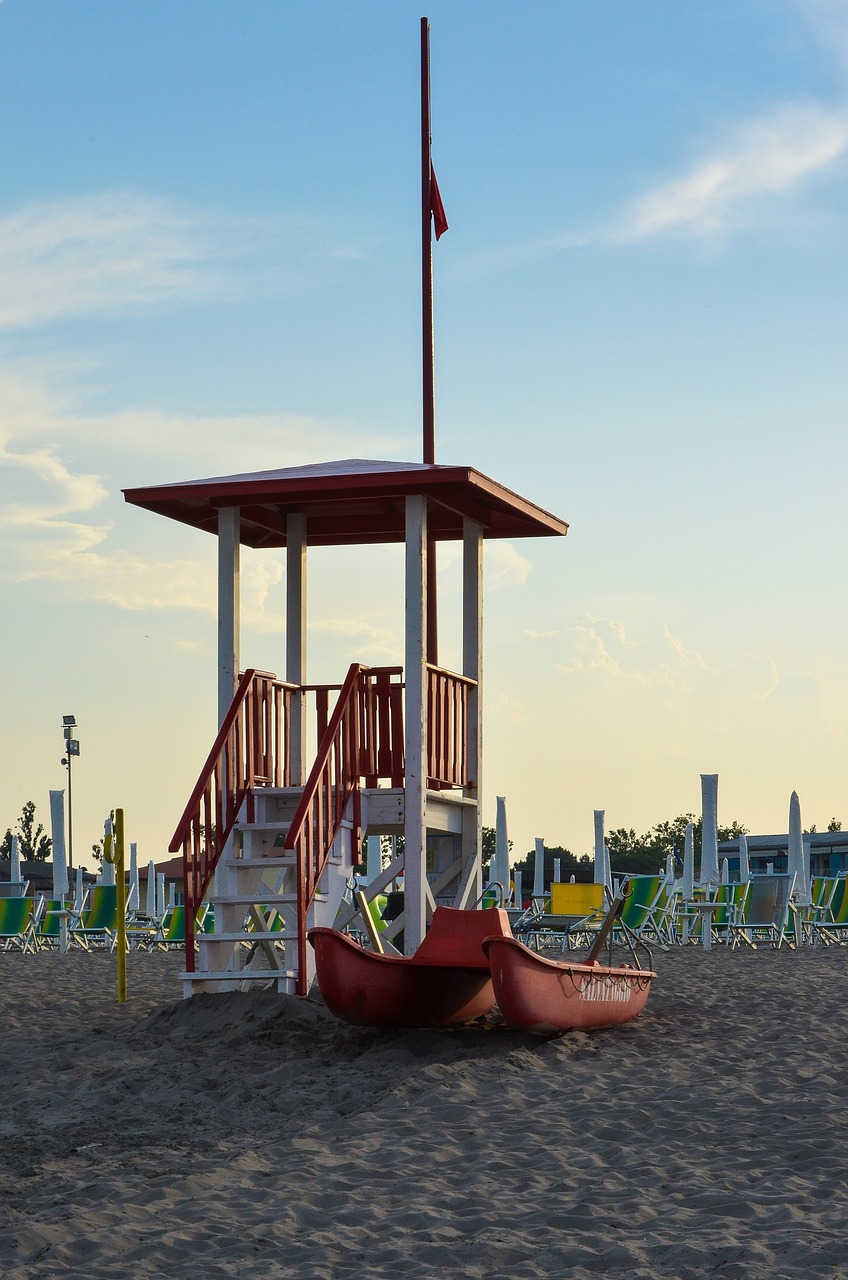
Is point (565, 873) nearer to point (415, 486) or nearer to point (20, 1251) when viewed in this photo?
point (415, 486)

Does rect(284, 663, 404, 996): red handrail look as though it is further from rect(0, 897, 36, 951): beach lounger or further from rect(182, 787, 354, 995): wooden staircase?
rect(0, 897, 36, 951): beach lounger

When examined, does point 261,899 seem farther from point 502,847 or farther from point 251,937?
point 502,847

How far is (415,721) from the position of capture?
11914 mm

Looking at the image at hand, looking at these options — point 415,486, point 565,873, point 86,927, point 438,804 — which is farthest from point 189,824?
point 565,873

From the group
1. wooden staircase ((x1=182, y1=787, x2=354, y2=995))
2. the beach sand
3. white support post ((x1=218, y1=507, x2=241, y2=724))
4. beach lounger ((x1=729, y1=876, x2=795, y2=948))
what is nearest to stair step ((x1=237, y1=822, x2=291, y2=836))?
wooden staircase ((x1=182, y1=787, x2=354, y2=995))

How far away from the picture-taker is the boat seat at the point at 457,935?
10.8m

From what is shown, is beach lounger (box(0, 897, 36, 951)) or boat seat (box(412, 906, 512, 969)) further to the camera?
beach lounger (box(0, 897, 36, 951))

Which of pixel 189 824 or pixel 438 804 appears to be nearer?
pixel 189 824

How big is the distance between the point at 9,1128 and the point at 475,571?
6.43 m

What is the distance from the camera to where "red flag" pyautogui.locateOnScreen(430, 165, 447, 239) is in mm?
15711

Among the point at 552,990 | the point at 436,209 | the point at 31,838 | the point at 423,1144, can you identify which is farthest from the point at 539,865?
the point at 31,838

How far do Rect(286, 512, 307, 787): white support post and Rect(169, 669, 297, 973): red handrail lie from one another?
0.37m

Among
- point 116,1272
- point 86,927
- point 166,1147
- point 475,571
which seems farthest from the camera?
point 86,927

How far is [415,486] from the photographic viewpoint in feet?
38.7
